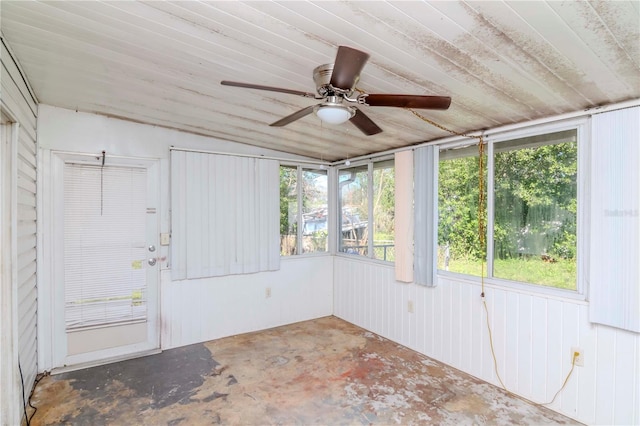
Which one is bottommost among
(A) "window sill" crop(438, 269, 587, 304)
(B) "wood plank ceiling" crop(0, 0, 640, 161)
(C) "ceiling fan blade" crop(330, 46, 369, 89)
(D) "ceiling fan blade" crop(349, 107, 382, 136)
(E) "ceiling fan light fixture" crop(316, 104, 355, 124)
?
(A) "window sill" crop(438, 269, 587, 304)

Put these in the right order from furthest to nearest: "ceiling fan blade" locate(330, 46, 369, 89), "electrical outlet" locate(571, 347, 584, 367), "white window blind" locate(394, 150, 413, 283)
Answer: "white window blind" locate(394, 150, 413, 283) < "electrical outlet" locate(571, 347, 584, 367) < "ceiling fan blade" locate(330, 46, 369, 89)

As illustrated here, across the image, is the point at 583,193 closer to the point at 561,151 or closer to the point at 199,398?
the point at 561,151

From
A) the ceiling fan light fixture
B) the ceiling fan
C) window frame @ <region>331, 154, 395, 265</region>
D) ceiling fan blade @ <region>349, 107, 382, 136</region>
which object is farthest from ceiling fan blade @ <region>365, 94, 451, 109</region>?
window frame @ <region>331, 154, 395, 265</region>

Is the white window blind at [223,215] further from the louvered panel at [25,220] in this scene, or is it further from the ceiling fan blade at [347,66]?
the ceiling fan blade at [347,66]

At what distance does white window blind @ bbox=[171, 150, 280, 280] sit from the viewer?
3.63 m

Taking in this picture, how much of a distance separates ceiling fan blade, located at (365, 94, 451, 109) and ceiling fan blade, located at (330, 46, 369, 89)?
15 centimetres

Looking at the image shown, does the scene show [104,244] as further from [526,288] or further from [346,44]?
[526,288]

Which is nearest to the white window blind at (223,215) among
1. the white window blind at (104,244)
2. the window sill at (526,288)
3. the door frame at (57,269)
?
the white window blind at (104,244)

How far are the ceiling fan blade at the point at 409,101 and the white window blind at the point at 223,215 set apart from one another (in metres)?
2.56

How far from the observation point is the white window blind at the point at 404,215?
3512 millimetres

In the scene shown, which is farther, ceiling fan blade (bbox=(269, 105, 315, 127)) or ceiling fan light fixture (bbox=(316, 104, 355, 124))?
ceiling fan blade (bbox=(269, 105, 315, 127))

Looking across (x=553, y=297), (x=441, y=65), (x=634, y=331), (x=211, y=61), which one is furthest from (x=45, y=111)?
(x=634, y=331)

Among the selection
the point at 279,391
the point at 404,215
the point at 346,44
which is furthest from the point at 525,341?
the point at 346,44

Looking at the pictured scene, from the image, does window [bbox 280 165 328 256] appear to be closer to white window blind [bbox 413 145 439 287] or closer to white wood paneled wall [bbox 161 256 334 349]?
white wood paneled wall [bbox 161 256 334 349]
